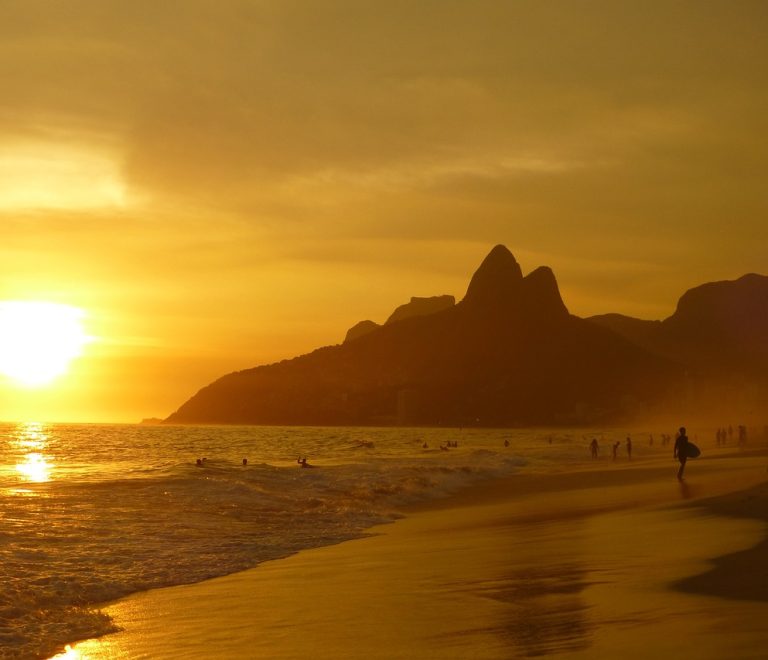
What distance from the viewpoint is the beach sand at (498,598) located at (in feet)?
30.8

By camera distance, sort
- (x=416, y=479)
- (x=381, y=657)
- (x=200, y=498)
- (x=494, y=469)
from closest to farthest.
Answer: (x=381, y=657) < (x=200, y=498) < (x=416, y=479) < (x=494, y=469)

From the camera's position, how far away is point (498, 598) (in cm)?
1205

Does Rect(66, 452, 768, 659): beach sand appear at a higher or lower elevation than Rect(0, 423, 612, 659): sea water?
higher

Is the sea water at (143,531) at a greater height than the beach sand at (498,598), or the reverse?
the beach sand at (498,598)

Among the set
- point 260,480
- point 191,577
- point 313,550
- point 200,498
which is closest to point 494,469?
point 260,480

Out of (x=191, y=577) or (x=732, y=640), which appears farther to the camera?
(x=191, y=577)

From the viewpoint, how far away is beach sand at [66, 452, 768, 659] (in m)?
9.38

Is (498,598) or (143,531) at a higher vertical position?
(498,598)

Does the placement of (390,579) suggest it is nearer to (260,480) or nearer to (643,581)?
(643,581)

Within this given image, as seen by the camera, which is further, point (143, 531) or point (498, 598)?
point (143, 531)

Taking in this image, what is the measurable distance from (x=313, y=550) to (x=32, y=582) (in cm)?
658

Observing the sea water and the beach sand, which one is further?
the sea water

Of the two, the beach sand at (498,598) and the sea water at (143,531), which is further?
the sea water at (143,531)

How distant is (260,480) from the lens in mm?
43688
